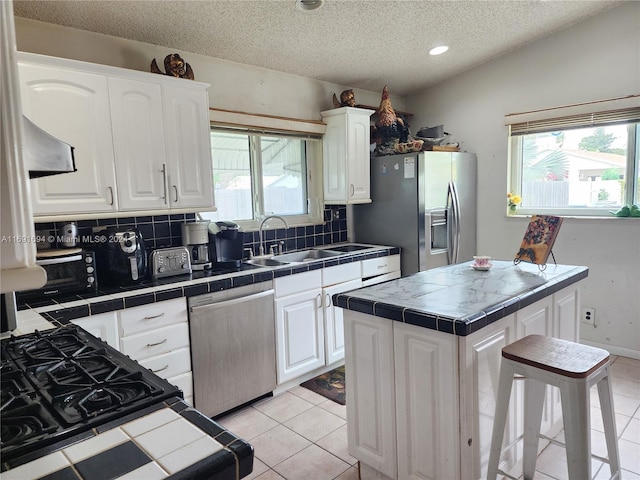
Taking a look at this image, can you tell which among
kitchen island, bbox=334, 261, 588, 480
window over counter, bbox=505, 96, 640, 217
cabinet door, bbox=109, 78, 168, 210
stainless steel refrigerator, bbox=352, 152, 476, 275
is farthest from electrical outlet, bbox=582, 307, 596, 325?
cabinet door, bbox=109, 78, 168, 210

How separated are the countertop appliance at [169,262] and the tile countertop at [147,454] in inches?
68.9

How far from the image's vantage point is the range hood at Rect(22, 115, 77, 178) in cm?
81

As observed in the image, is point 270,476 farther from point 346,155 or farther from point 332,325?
point 346,155

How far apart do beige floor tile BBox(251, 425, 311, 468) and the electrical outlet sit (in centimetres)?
269

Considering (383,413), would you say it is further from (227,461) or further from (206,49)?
(206,49)

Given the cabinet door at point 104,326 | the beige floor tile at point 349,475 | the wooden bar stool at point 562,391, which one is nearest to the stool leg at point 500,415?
the wooden bar stool at point 562,391

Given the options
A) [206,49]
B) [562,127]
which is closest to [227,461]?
[206,49]

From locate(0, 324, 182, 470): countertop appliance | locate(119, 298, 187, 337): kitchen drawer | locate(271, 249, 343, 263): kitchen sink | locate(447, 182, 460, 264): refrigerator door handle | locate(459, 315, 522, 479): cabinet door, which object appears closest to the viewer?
locate(0, 324, 182, 470): countertop appliance

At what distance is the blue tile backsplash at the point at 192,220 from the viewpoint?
8.54ft

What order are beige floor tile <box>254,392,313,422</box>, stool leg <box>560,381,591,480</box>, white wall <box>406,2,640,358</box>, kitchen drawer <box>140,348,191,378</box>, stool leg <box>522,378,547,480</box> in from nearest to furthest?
stool leg <box>560,381,591,480</box> < stool leg <box>522,378,547,480</box> < kitchen drawer <box>140,348,191,378</box> < beige floor tile <box>254,392,313,422</box> < white wall <box>406,2,640,358</box>

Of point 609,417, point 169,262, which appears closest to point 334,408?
point 169,262

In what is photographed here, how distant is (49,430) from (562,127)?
402cm

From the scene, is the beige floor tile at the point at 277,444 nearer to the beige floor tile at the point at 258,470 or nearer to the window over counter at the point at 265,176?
the beige floor tile at the point at 258,470

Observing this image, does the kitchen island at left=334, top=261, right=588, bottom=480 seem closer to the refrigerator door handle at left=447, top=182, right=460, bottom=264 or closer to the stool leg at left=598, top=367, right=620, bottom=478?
the stool leg at left=598, top=367, right=620, bottom=478
